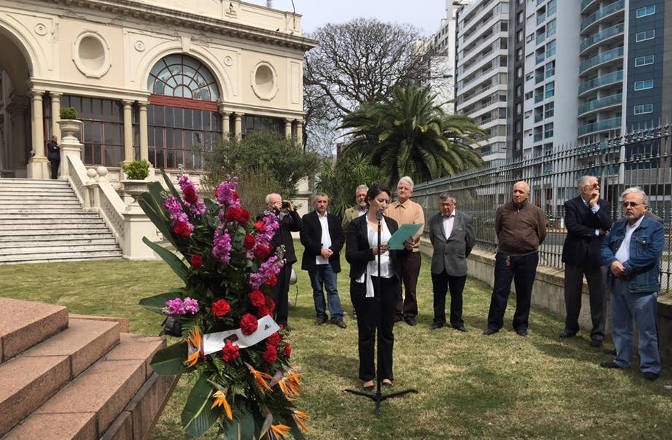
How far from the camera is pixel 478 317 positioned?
25.2ft

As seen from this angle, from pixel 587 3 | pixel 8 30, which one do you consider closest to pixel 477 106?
pixel 587 3

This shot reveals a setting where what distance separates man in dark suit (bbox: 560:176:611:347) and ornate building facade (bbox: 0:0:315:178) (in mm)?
21264

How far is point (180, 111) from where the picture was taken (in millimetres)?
29859

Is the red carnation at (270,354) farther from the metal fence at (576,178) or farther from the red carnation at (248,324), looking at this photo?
the metal fence at (576,178)

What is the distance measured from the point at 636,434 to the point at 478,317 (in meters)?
3.87

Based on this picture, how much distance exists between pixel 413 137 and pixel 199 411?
22.5 meters

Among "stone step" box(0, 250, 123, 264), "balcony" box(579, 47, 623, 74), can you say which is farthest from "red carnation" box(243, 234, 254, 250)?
"balcony" box(579, 47, 623, 74)

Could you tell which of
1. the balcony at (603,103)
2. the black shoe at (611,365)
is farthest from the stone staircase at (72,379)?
the balcony at (603,103)

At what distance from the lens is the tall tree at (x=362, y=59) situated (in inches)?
1388

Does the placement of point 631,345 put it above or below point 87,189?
below

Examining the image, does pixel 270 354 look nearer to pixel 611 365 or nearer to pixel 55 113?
pixel 611 365

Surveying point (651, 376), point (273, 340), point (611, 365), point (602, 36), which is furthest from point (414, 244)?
point (602, 36)

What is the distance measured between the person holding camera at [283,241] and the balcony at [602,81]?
54532 millimetres

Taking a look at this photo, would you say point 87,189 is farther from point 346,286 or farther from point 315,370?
point 315,370
